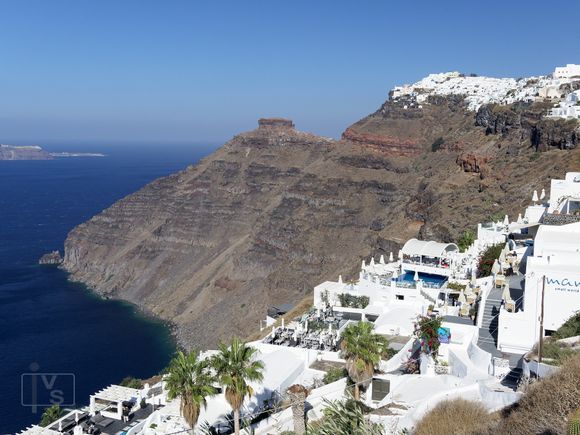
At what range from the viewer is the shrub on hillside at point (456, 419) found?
16.2 meters

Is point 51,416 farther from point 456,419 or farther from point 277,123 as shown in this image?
point 277,123

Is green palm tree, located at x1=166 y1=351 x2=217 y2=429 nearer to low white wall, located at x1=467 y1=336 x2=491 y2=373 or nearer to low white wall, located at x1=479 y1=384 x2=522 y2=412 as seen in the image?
low white wall, located at x1=479 y1=384 x2=522 y2=412

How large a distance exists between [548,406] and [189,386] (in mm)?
9729

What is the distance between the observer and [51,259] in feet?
374

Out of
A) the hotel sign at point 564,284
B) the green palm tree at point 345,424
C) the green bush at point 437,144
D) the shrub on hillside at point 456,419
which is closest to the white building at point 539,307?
the hotel sign at point 564,284

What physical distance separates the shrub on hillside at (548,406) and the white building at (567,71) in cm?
9302

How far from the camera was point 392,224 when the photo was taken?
82.6m

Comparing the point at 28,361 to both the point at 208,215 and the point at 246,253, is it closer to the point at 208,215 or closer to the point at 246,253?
the point at 246,253

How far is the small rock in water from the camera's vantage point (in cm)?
11301

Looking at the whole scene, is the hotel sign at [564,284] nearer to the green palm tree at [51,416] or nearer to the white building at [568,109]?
the green palm tree at [51,416]

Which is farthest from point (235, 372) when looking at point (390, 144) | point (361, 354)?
point (390, 144)

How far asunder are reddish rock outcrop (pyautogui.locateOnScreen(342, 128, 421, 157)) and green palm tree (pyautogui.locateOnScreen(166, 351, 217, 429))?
8801cm

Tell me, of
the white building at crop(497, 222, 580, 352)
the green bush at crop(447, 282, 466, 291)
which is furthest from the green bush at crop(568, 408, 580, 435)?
the green bush at crop(447, 282, 466, 291)

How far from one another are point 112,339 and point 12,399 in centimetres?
2035
